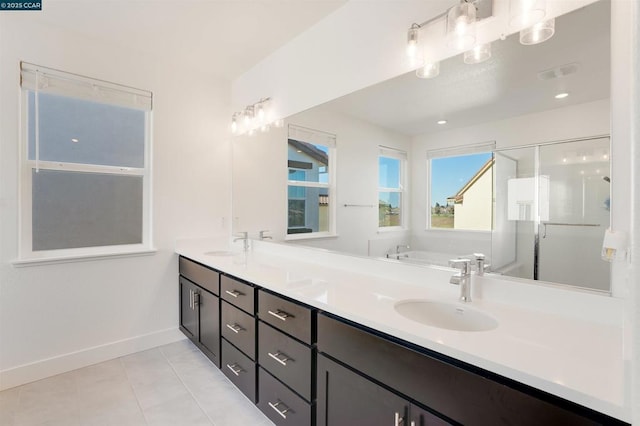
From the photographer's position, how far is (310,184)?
2.37 metres

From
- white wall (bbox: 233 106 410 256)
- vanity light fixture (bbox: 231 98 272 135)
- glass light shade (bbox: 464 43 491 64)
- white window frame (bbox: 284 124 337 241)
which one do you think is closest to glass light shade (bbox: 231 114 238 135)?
vanity light fixture (bbox: 231 98 272 135)

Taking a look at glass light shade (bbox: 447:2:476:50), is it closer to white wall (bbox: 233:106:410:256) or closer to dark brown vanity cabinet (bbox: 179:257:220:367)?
white wall (bbox: 233:106:410:256)

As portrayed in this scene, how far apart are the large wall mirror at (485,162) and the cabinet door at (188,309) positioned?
1.12 meters

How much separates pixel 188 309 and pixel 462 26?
8.91 feet

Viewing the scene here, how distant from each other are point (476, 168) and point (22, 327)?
3.09 metres

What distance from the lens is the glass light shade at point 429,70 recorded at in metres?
1.50

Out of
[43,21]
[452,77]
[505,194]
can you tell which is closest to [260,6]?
[452,77]

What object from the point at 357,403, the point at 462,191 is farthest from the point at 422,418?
the point at 462,191

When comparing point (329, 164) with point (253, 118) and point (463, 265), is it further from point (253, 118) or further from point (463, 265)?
point (463, 265)

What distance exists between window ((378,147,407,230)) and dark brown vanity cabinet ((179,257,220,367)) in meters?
1.20

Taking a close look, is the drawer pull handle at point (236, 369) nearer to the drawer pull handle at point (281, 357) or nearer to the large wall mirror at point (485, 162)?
the drawer pull handle at point (281, 357)

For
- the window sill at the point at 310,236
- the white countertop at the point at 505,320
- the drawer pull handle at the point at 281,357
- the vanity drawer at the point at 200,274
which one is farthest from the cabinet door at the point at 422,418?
the vanity drawer at the point at 200,274

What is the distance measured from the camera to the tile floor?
5.83ft

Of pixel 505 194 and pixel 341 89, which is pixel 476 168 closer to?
pixel 505 194
